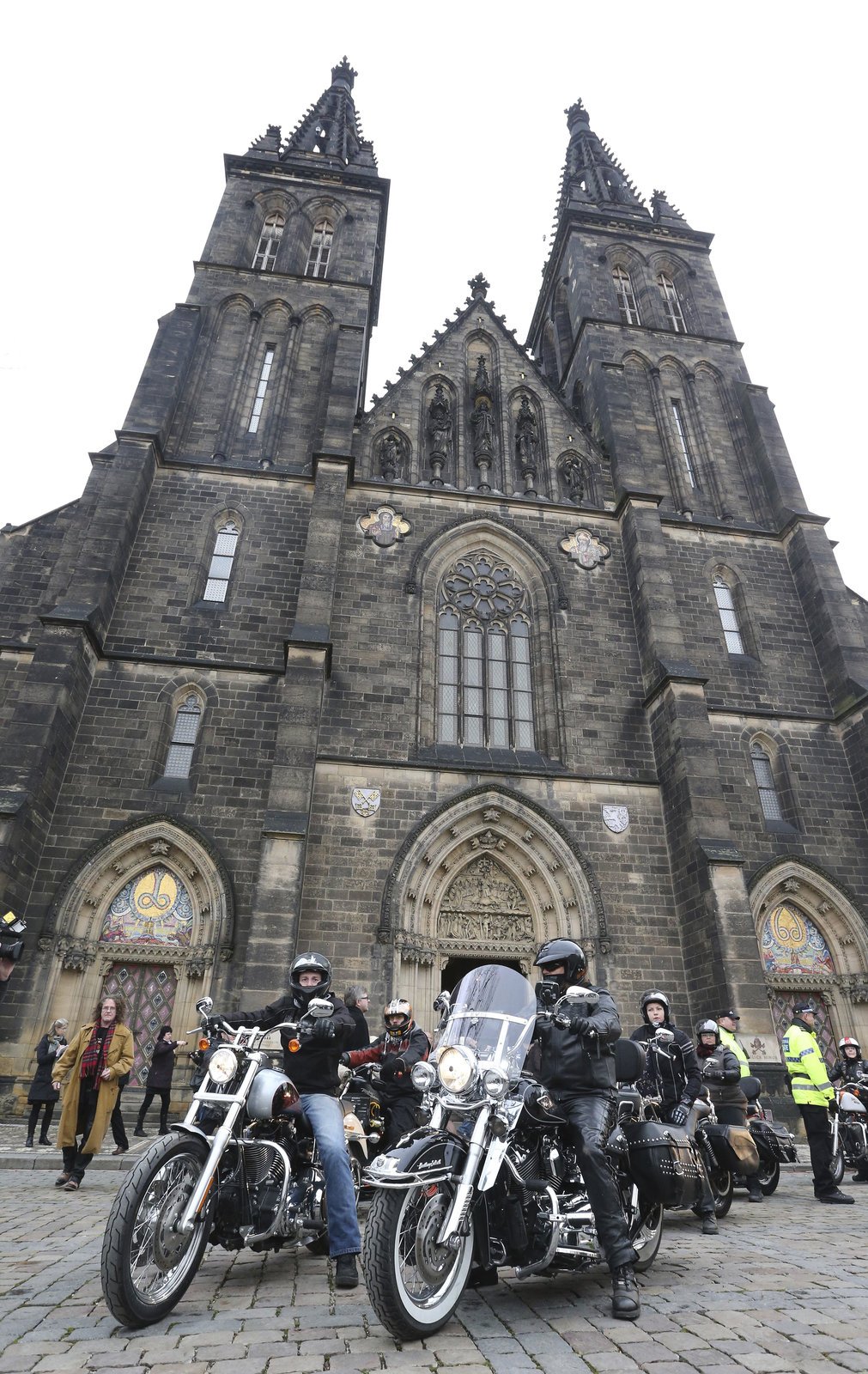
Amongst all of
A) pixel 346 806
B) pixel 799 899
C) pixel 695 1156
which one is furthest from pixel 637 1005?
pixel 695 1156

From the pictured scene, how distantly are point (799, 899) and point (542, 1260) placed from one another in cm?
1234

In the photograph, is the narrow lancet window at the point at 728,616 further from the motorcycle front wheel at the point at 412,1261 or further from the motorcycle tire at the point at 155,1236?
the motorcycle tire at the point at 155,1236

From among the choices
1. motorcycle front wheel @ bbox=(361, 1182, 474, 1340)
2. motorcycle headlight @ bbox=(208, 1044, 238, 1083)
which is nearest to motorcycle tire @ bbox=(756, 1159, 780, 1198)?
motorcycle front wheel @ bbox=(361, 1182, 474, 1340)

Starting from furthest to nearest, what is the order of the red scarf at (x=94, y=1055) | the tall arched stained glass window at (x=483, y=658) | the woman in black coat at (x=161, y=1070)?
the tall arched stained glass window at (x=483, y=658)
the woman in black coat at (x=161, y=1070)
the red scarf at (x=94, y=1055)

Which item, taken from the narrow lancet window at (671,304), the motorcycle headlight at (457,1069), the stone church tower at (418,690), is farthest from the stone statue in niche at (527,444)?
the motorcycle headlight at (457,1069)

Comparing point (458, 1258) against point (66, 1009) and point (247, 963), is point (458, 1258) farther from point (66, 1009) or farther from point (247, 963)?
point (66, 1009)

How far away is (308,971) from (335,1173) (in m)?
1.07

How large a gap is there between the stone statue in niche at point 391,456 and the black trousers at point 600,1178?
14991mm

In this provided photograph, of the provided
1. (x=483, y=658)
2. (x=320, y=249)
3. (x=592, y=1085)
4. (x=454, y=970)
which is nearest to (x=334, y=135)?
(x=320, y=249)

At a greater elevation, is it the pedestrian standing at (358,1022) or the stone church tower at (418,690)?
the stone church tower at (418,690)

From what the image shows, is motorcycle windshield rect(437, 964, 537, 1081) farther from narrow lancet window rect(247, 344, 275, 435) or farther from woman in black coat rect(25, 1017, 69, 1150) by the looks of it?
narrow lancet window rect(247, 344, 275, 435)

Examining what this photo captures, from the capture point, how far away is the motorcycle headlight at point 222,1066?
3.82m

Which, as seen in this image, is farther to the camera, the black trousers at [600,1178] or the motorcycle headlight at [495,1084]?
the black trousers at [600,1178]

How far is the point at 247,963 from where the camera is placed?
10.5m
